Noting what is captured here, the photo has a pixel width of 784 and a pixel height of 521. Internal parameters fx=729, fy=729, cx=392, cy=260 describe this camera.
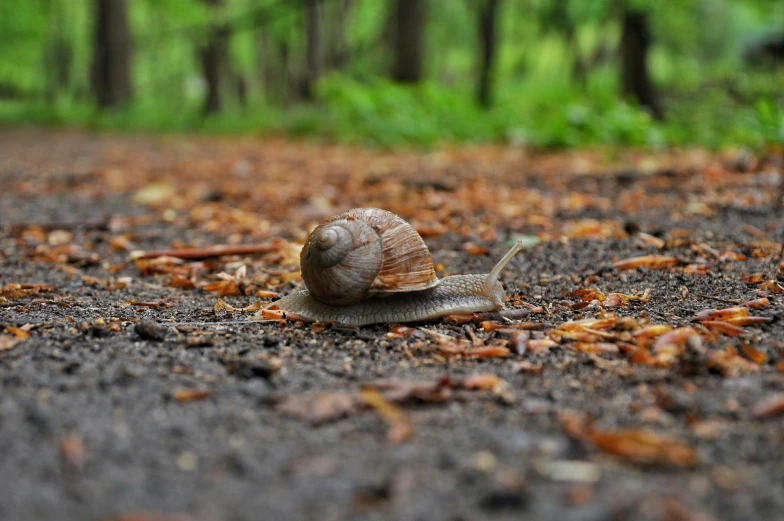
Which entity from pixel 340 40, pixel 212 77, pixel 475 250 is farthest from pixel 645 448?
pixel 340 40

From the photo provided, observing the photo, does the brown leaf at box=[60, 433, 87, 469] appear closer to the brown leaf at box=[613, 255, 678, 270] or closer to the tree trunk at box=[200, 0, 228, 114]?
the brown leaf at box=[613, 255, 678, 270]

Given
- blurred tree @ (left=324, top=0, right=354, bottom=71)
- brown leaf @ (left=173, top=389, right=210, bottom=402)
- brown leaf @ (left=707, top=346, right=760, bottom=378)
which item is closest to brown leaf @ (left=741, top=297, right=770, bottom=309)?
brown leaf @ (left=707, top=346, right=760, bottom=378)

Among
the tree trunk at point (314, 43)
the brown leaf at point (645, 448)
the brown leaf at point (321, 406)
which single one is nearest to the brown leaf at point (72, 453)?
the brown leaf at point (321, 406)

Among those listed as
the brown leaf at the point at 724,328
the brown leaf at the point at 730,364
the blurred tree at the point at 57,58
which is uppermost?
the blurred tree at the point at 57,58

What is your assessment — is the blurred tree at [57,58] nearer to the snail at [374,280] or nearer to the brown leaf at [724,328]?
the snail at [374,280]

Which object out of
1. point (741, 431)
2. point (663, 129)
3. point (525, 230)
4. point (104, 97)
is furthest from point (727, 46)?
point (741, 431)

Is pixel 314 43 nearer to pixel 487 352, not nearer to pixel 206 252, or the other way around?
pixel 206 252

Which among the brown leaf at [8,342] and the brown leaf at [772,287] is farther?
the brown leaf at [772,287]
